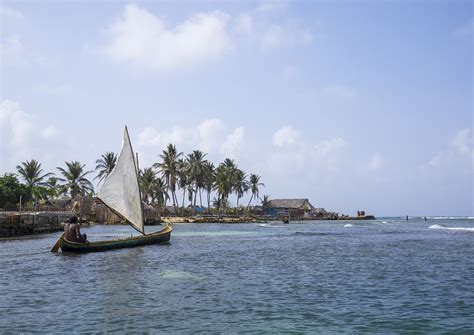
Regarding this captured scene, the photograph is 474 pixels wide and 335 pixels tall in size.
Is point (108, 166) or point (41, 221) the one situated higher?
point (108, 166)

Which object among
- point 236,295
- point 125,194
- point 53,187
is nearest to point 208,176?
point 53,187

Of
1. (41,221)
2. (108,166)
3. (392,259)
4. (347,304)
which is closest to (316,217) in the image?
(108,166)

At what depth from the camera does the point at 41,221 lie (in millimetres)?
62094

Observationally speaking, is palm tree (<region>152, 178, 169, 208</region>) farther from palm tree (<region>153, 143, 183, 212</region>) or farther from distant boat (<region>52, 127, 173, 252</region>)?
distant boat (<region>52, 127, 173, 252</region>)

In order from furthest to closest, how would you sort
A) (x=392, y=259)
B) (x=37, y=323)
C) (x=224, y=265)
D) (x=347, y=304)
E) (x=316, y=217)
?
(x=316, y=217) → (x=392, y=259) → (x=224, y=265) → (x=347, y=304) → (x=37, y=323)

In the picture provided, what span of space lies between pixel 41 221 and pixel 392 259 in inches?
1972

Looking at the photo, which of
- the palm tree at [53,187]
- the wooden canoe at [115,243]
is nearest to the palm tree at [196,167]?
the palm tree at [53,187]

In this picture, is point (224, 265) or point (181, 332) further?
point (224, 265)

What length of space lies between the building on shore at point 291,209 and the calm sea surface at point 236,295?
11215 cm

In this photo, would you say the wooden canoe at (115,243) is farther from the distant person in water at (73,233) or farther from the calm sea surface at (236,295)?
the calm sea surface at (236,295)

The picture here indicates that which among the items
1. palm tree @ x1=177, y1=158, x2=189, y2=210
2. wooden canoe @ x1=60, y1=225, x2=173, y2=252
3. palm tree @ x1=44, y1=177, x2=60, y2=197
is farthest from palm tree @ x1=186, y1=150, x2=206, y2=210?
wooden canoe @ x1=60, y1=225, x2=173, y2=252

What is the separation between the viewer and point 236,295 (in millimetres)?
16844

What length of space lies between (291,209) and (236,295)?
12563cm

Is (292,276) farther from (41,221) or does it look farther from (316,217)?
(316,217)
